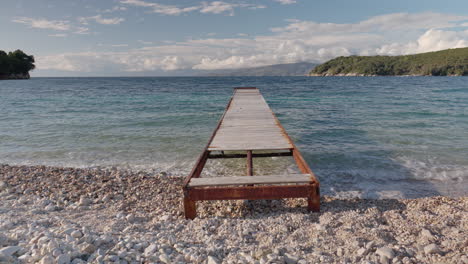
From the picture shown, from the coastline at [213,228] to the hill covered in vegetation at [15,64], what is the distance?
110 metres

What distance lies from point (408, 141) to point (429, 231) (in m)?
8.61

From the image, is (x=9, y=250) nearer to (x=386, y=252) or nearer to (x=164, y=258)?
(x=164, y=258)

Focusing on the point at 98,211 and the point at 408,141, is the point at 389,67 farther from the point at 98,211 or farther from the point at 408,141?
the point at 98,211

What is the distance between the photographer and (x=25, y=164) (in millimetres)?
9195

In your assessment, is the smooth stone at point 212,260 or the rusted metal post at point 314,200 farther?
the rusted metal post at point 314,200

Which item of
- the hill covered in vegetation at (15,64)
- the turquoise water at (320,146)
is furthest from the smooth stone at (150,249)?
the hill covered in vegetation at (15,64)

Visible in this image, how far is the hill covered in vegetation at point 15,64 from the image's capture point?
88.7 meters

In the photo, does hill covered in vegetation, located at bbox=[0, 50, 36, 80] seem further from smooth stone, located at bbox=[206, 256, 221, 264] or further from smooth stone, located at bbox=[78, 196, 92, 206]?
smooth stone, located at bbox=[206, 256, 221, 264]

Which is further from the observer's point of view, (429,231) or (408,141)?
(408,141)

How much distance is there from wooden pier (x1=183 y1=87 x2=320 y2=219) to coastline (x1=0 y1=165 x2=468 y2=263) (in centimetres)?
39

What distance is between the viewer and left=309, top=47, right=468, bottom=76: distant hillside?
378ft

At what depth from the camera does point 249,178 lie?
198 inches

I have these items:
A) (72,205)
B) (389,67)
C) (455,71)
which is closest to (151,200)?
(72,205)

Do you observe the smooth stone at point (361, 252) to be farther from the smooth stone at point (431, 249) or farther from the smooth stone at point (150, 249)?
the smooth stone at point (150, 249)
